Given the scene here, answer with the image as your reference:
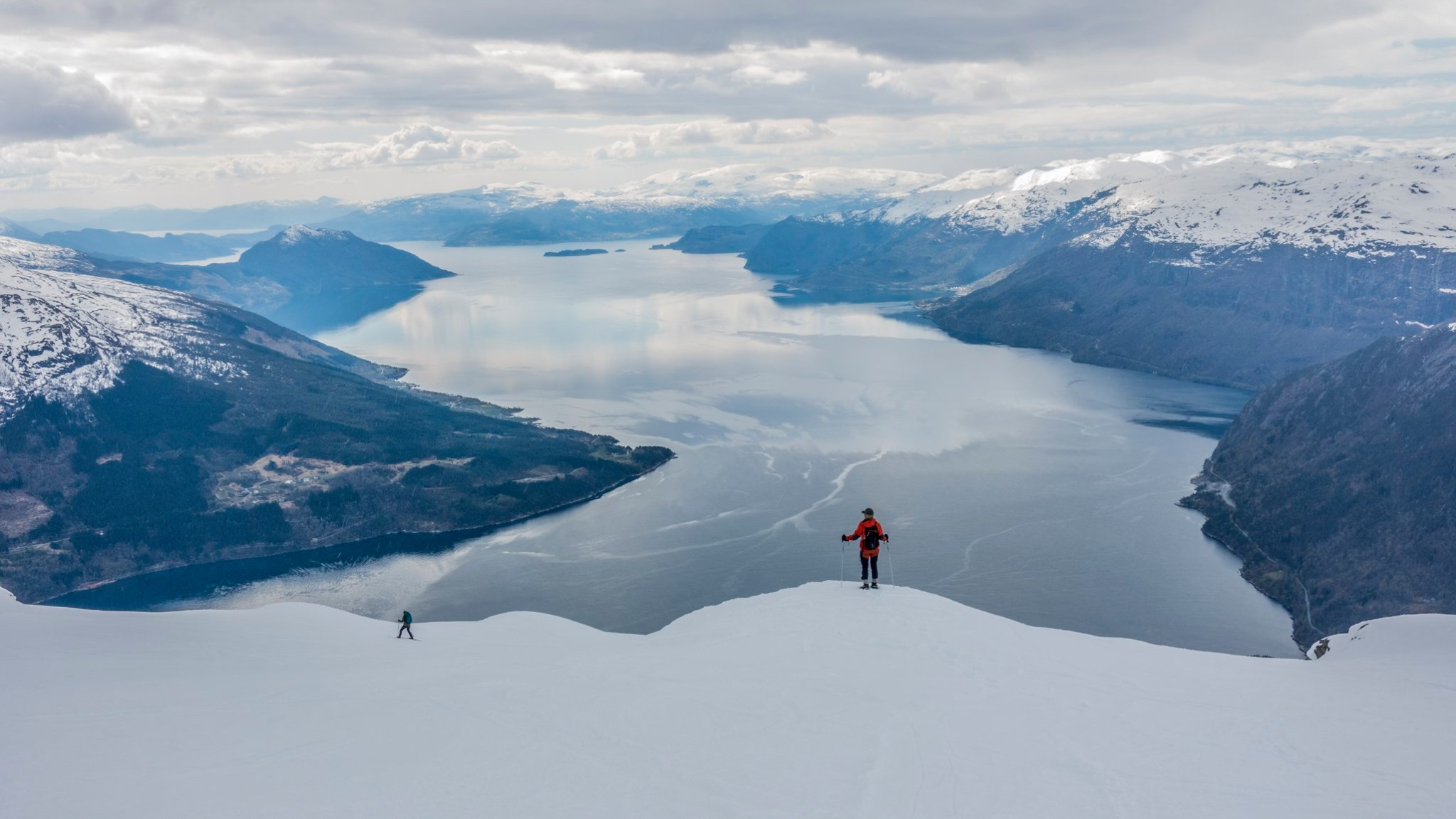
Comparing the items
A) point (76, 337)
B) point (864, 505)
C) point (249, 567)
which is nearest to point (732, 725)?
point (864, 505)

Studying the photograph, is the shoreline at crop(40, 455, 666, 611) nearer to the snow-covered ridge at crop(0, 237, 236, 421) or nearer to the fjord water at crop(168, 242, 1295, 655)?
the fjord water at crop(168, 242, 1295, 655)

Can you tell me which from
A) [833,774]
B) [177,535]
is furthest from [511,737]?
[177,535]

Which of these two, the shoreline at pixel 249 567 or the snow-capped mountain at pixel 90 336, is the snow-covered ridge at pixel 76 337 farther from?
the shoreline at pixel 249 567

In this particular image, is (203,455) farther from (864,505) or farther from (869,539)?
(869,539)

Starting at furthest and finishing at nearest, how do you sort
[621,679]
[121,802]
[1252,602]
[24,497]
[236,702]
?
1. [24,497]
2. [1252,602]
3. [621,679]
4. [236,702]
5. [121,802]

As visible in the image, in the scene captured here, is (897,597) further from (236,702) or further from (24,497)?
(24,497)

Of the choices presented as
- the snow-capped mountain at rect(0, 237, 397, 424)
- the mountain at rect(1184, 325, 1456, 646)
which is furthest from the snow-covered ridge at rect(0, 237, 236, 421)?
the mountain at rect(1184, 325, 1456, 646)
